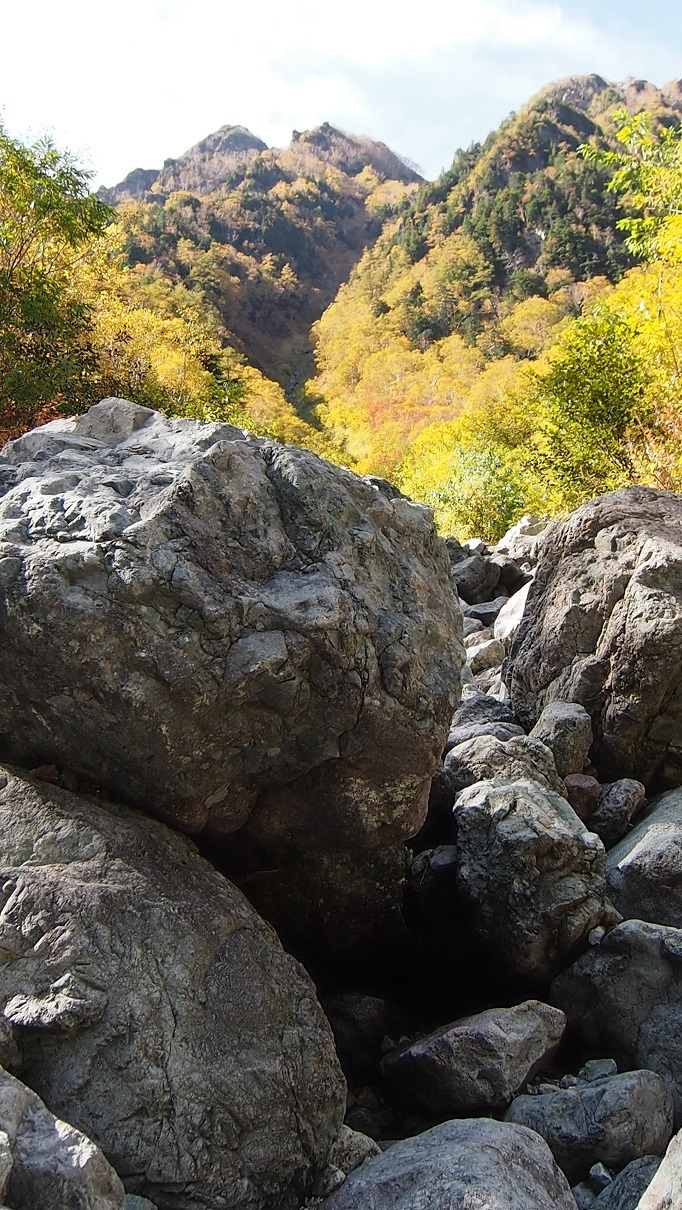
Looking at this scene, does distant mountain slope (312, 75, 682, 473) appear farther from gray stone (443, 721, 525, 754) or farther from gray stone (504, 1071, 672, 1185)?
gray stone (504, 1071, 672, 1185)

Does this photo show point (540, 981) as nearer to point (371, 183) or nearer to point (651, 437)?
point (651, 437)

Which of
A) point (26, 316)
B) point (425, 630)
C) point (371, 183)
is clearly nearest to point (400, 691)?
point (425, 630)

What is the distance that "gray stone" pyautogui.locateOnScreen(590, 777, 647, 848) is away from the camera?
485 centimetres

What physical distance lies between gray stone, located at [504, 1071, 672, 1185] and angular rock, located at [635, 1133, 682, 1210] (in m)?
0.63

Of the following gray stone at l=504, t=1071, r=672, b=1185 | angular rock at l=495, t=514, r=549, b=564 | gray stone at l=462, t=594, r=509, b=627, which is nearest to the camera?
gray stone at l=504, t=1071, r=672, b=1185

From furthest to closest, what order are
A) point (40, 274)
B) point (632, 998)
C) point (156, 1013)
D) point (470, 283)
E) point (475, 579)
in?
1. point (470, 283)
2. point (475, 579)
3. point (40, 274)
4. point (632, 998)
5. point (156, 1013)

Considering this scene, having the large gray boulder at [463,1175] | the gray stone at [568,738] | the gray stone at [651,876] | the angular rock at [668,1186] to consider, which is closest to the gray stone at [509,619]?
the gray stone at [568,738]

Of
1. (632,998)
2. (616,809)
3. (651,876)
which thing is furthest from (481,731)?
(632,998)

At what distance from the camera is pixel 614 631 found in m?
5.49

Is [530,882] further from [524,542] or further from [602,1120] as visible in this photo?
[524,542]

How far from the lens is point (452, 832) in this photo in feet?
15.6

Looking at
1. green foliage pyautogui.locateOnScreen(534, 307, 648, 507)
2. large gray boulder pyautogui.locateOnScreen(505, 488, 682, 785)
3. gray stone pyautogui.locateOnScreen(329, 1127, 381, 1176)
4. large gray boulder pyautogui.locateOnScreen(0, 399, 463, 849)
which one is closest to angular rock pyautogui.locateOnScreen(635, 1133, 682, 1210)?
gray stone pyautogui.locateOnScreen(329, 1127, 381, 1176)

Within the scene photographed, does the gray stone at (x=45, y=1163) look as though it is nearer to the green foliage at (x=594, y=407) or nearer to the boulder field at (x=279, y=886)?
the boulder field at (x=279, y=886)

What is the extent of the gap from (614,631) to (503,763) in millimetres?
1424
